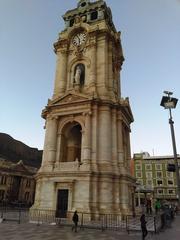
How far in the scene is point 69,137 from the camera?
1212 inches

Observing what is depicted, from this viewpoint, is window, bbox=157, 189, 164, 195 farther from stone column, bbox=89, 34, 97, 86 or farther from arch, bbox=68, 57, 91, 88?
stone column, bbox=89, 34, 97, 86

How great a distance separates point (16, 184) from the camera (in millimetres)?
59250

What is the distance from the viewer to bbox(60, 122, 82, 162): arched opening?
29219 mm

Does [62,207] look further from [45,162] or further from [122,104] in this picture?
[122,104]

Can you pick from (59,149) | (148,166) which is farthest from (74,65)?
(148,166)

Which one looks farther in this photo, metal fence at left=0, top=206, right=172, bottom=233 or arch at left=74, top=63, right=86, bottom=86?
arch at left=74, top=63, right=86, bottom=86

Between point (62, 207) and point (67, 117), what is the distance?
10719 millimetres

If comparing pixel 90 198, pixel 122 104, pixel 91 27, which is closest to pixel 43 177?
pixel 90 198

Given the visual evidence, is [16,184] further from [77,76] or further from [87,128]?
[87,128]

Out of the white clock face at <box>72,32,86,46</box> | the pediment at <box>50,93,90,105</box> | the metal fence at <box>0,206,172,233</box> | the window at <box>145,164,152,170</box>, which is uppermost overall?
the white clock face at <box>72,32,86,46</box>

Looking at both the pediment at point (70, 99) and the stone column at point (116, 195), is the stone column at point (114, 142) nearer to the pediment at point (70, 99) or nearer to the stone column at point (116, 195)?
the stone column at point (116, 195)

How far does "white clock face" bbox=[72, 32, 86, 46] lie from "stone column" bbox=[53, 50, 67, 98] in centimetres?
234

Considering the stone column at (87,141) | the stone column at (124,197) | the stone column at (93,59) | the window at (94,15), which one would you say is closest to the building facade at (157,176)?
the stone column at (124,197)

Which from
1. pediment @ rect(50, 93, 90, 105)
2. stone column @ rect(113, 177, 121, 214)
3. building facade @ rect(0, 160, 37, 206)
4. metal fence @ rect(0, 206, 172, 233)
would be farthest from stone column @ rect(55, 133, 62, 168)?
building facade @ rect(0, 160, 37, 206)
